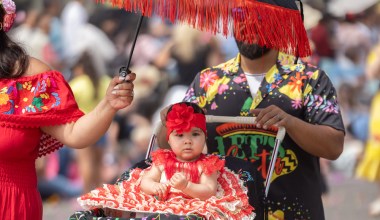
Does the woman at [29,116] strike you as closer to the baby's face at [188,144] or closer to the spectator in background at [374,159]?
the baby's face at [188,144]

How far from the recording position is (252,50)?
5398mm

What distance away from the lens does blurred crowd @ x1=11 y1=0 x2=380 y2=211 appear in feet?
36.2

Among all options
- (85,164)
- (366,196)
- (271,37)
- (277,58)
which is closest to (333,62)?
(366,196)

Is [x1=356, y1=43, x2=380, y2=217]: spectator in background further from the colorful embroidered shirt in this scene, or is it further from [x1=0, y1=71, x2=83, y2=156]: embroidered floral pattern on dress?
[x1=0, y1=71, x2=83, y2=156]: embroidered floral pattern on dress

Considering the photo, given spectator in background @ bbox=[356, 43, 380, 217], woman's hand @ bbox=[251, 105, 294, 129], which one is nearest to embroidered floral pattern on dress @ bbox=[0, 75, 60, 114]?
woman's hand @ bbox=[251, 105, 294, 129]

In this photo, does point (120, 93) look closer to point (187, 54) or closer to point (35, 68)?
point (35, 68)

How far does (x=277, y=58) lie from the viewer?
5.54 metres

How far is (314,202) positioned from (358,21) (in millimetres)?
6394

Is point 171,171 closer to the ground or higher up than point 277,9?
closer to the ground

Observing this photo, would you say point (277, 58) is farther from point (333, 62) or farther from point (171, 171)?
point (333, 62)

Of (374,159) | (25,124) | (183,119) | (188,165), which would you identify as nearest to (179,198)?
(188,165)

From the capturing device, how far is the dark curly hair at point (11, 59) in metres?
4.43

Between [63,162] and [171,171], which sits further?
[63,162]

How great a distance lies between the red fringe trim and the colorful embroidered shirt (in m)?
0.72
